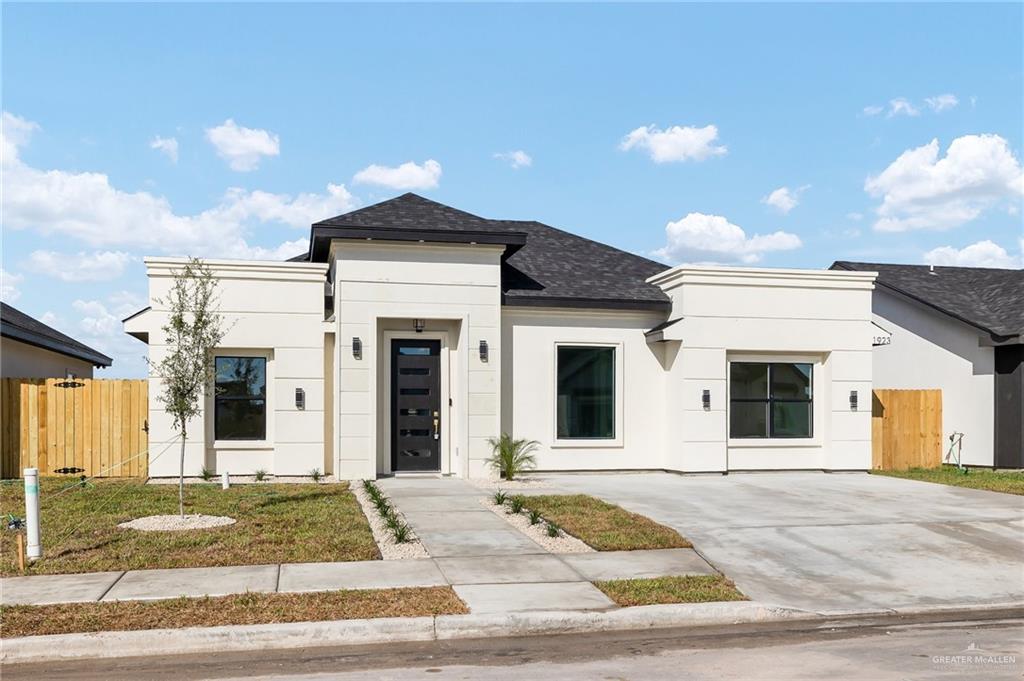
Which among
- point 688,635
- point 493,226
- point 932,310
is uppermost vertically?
point 493,226

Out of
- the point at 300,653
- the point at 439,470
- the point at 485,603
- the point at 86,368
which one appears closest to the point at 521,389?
the point at 439,470

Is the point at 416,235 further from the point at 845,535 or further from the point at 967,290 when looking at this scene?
the point at 967,290

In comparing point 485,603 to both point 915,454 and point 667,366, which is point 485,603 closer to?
point 667,366

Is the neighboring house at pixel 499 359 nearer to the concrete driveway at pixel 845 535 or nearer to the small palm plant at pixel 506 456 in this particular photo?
the small palm plant at pixel 506 456

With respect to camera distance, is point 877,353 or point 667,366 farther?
point 877,353

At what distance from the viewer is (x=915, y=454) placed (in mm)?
19547

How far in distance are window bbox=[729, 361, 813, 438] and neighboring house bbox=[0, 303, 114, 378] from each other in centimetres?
1529

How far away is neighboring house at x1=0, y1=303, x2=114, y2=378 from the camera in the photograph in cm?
2008

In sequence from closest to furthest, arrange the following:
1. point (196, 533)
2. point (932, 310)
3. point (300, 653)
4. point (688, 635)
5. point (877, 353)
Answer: point (300, 653) < point (688, 635) < point (196, 533) < point (932, 310) < point (877, 353)

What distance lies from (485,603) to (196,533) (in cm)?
453

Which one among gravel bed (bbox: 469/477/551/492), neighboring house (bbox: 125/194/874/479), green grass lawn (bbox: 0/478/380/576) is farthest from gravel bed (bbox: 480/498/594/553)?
neighboring house (bbox: 125/194/874/479)

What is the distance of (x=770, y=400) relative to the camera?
18078mm

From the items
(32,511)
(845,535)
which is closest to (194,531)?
(32,511)

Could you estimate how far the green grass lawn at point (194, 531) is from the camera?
30.7 feet
